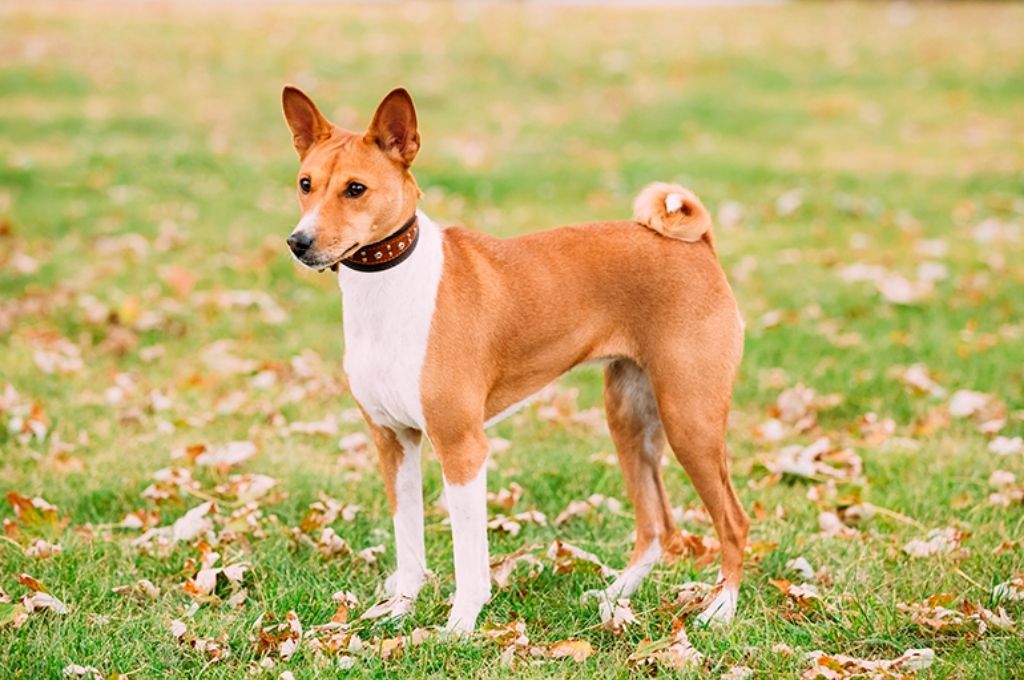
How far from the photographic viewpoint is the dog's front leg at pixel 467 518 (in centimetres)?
373

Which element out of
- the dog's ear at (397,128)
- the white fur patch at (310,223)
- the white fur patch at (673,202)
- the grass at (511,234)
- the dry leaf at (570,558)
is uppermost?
Answer: the dog's ear at (397,128)

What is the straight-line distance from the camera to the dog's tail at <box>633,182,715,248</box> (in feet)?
13.4

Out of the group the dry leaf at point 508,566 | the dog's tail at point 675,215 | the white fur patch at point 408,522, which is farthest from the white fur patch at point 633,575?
the dog's tail at point 675,215

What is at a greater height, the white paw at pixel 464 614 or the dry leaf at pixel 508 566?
the white paw at pixel 464 614

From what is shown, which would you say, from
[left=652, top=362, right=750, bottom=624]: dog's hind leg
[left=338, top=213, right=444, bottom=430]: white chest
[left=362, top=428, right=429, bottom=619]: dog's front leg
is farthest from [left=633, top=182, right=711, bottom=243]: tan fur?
[left=362, top=428, right=429, bottom=619]: dog's front leg

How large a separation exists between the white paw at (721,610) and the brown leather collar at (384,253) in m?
1.52

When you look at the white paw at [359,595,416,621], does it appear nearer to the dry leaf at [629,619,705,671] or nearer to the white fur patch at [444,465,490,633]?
the white fur patch at [444,465,490,633]

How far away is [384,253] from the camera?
12.0 ft

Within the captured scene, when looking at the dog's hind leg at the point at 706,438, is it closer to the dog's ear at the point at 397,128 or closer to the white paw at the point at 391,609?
the white paw at the point at 391,609

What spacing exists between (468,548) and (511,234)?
4942 millimetres

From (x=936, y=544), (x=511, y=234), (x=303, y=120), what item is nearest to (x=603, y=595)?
(x=936, y=544)

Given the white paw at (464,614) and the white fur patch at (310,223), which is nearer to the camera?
the white fur patch at (310,223)

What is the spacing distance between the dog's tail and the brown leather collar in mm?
904

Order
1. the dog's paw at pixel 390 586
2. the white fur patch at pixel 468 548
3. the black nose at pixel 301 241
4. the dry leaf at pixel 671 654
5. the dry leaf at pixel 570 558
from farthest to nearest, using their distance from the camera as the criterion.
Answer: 1. the dry leaf at pixel 570 558
2. the dog's paw at pixel 390 586
3. the white fur patch at pixel 468 548
4. the dry leaf at pixel 671 654
5. the black nose at pixel 301 241
